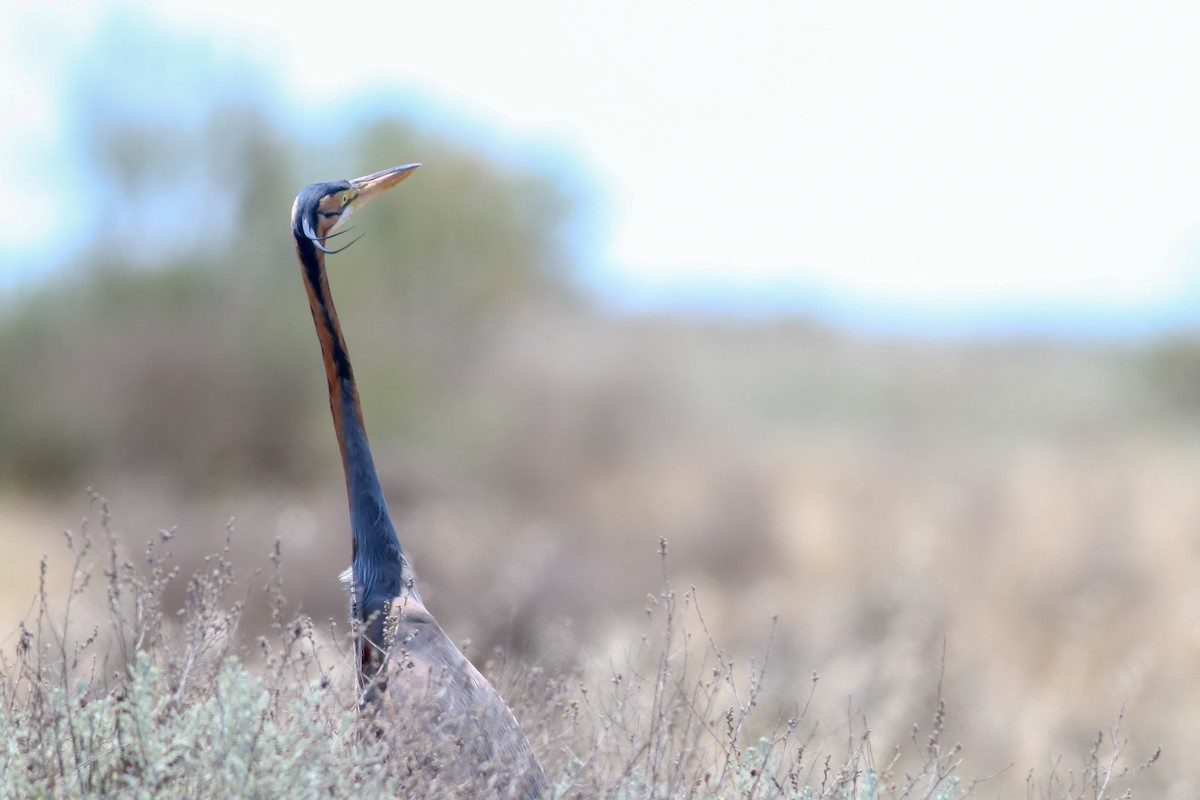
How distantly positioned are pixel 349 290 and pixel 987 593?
942 cm

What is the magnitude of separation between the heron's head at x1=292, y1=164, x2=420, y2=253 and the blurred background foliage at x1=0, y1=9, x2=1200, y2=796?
9.89ft

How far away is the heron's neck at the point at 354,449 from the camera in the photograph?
4551mm

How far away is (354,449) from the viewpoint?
4.54 meters

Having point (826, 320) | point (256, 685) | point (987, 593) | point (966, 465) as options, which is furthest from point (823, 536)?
point (826, 320)

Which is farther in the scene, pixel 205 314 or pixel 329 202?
pixel 205 314

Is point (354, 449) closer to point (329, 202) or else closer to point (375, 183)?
point (329, 202)

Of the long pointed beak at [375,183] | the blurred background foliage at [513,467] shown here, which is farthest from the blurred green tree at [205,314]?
the long pointed beak at [375,183]

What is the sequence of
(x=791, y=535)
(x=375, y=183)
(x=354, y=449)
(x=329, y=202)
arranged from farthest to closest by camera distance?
(x=791, y=535), (x=375, y=183), (x=329, y=202), (x=354, y=449)

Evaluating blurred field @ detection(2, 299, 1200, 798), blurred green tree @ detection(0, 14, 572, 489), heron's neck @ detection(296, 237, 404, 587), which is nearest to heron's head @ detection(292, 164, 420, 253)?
heron's neck @ detection(296, 237, 404, 587)

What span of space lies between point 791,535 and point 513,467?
504 centimetres

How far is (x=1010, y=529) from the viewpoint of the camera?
1616 centimetres

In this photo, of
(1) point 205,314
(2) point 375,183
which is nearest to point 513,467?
(1) point 205,314

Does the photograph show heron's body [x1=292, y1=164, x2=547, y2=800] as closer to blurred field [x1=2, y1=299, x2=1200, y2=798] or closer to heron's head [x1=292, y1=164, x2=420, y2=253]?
heron's head [x1=292, y1=164, x2=420, y2=253]

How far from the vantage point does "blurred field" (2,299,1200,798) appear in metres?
10.3
